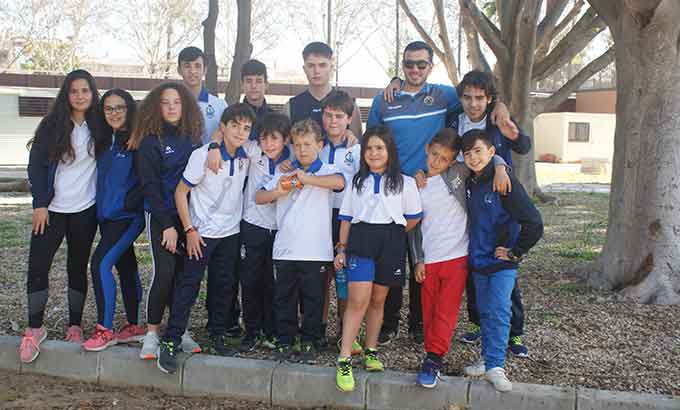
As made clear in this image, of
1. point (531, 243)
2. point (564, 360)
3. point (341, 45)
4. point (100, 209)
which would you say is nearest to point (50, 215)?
point (100, 209)

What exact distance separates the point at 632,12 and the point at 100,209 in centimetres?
436

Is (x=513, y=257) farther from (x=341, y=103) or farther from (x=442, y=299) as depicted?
(x=341, y=103)

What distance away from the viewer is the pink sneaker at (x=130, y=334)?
4.61 metres

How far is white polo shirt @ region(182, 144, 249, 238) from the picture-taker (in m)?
4.29

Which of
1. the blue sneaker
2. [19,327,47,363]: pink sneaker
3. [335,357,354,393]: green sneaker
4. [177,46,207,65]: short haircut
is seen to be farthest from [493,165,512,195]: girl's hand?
[19,327,47,363]: pink sneaker

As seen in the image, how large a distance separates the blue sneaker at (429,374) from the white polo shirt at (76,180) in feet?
8.00

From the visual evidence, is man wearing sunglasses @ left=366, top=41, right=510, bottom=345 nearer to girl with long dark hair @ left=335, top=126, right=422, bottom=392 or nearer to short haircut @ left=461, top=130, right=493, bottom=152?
girl with long dark hair @ left=335, top=126, right=422, bottom=392

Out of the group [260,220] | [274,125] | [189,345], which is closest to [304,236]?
[260,220]

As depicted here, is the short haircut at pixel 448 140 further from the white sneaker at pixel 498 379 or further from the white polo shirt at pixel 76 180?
the white polo shirt at pixel 76 180

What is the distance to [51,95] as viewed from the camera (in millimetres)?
28047

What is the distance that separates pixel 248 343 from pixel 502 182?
6.70 feet

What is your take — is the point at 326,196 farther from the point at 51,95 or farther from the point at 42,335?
the point at 51,95

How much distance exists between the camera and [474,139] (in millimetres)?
3916

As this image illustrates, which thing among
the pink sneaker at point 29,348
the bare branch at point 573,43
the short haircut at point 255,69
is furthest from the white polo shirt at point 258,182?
the bare branch at point 573,43
